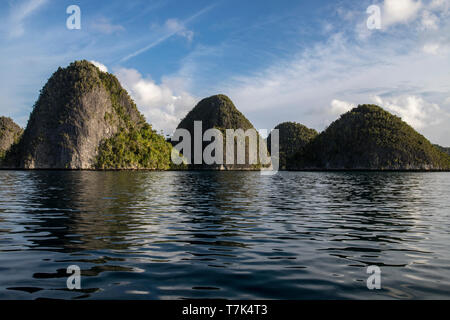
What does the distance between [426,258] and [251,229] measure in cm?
819

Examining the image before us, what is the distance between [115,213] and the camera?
2448 cm

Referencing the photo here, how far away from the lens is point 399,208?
29.6 metres

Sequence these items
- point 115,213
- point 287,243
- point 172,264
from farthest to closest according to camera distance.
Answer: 1. point 115,213
2. point 287,243
3. point 172,264

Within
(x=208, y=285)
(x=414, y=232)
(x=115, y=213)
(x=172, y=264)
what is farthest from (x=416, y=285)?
(x=115, y=213)

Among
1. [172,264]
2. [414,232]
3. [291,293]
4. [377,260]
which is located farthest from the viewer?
[414,232]

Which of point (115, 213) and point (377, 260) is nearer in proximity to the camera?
point (377, 260)

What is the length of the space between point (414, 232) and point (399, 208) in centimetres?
1208

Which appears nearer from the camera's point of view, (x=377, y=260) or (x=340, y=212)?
(x=377, y=260)

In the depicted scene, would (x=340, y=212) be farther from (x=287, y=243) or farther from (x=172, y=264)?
(x=172, y=264)
